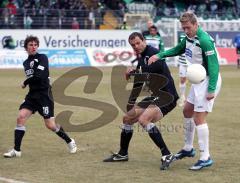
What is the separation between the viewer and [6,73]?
29.9 metres

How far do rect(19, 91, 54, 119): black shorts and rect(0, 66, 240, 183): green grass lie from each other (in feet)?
2.36

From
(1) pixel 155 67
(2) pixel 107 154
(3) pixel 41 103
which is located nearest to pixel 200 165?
(1) pixel 155 67

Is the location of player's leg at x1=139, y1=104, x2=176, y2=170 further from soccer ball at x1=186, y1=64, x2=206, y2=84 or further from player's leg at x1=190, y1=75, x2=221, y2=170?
soccer ball at x1=186, y1=64, x2=206, y2=84

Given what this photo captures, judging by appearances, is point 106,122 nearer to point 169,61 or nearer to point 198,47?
point 198,47

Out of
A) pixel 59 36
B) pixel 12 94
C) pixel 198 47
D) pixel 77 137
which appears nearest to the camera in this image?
pixel 198 47

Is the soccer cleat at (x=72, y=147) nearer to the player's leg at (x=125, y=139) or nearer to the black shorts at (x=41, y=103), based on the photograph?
the black shorts at (x=41, y=103)

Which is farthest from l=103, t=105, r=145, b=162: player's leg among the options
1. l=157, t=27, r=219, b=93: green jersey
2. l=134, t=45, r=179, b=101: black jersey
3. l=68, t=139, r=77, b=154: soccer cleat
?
l=157, t=27, r=219, b=93: green jersey

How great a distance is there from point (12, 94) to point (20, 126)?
10.6 m

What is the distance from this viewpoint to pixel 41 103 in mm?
9953

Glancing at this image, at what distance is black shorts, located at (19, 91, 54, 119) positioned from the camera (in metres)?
9.95

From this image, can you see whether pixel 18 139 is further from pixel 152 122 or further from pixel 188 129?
pixel 188 129

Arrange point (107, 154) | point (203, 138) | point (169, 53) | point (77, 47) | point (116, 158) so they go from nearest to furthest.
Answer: point (203, 138) < point (169, 53) < point (116, 158) < point (107, 154) < point (77, 47)

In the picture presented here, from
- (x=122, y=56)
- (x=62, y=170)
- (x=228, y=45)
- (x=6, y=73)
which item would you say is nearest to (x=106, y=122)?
(x=62, y=170)

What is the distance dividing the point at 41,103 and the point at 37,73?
0.49m
